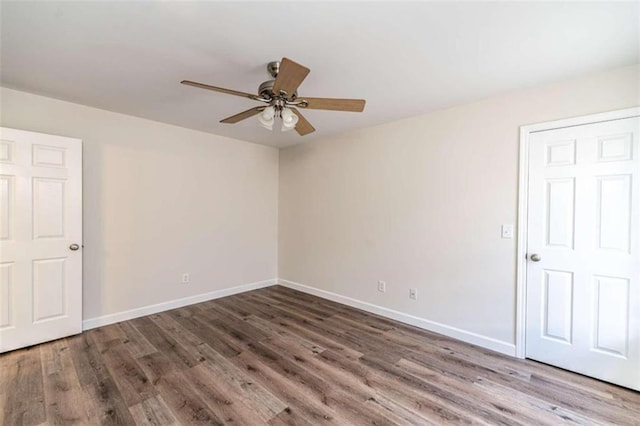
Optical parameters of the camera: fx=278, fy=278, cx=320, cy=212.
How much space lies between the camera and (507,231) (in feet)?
8.79

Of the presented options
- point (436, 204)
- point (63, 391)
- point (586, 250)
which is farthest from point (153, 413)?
point (586, 250)

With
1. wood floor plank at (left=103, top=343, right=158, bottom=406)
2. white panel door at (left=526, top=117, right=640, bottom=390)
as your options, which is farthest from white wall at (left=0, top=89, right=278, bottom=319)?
white panel door at (left=526, top=117, right=640, bottom=390)

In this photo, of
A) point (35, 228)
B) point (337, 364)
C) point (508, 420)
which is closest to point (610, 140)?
point (508, 420)

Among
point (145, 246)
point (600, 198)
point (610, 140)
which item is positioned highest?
point (610, 140)

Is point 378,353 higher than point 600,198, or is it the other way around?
point 600,198

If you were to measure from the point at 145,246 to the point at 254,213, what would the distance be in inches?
65.5

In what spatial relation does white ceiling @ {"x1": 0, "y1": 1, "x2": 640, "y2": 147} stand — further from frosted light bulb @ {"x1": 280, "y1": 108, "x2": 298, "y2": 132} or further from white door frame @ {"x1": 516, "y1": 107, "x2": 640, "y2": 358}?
white door frame @ {"x1": 516, "y1": 107, "x2": 640, "y2": 358}

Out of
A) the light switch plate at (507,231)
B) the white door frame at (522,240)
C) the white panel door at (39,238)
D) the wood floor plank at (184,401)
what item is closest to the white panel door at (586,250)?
the white door frame at (522,240)

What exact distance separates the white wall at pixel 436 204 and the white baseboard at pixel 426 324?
0.14ft

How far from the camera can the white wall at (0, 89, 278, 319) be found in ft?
10.2

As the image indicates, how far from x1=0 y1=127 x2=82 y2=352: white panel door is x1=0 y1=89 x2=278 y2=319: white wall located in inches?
7.4

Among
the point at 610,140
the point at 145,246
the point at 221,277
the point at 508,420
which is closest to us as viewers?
the point at 508,420

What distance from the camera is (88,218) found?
311 centimetres

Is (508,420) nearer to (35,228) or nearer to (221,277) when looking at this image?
(221,277)
